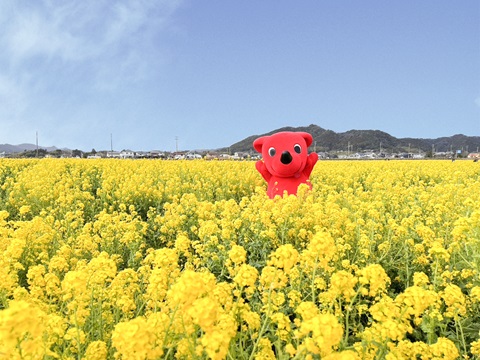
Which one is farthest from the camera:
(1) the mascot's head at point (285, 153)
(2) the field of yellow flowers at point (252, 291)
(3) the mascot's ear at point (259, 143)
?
(3) the mascot's ear at point (259, 143)

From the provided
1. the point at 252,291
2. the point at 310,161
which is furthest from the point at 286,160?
the point at 252,291

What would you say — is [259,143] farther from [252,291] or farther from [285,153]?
[252,291]

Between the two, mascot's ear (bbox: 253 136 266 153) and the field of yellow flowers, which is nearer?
the field of yellow flowers

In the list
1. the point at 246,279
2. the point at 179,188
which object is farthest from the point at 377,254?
the point at 179,188

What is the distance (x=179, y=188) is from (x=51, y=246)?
5.15 meters

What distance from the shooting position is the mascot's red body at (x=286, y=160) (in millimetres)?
Result: 7445

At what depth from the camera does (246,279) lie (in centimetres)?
201

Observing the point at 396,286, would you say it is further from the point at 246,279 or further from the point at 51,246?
the point at 51,246

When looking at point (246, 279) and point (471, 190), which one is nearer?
point (246, 279)

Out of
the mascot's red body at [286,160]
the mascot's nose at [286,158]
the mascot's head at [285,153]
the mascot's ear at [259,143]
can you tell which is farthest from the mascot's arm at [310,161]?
the mascot's ear at [259,143]

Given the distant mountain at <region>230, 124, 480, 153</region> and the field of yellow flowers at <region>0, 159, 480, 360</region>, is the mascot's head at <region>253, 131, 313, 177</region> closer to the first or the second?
the field of yellow flowers at <region>0, 159, 480, 360</region>

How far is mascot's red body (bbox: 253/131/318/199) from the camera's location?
7445 millimetres

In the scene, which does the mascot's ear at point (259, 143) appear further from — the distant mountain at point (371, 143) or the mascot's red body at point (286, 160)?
the distant mountain at point (371, 143)

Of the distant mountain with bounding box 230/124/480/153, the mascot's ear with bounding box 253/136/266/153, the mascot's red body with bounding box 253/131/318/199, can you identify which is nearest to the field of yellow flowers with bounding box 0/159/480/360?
the mascot's red body with bounding box 253/131/318/199
